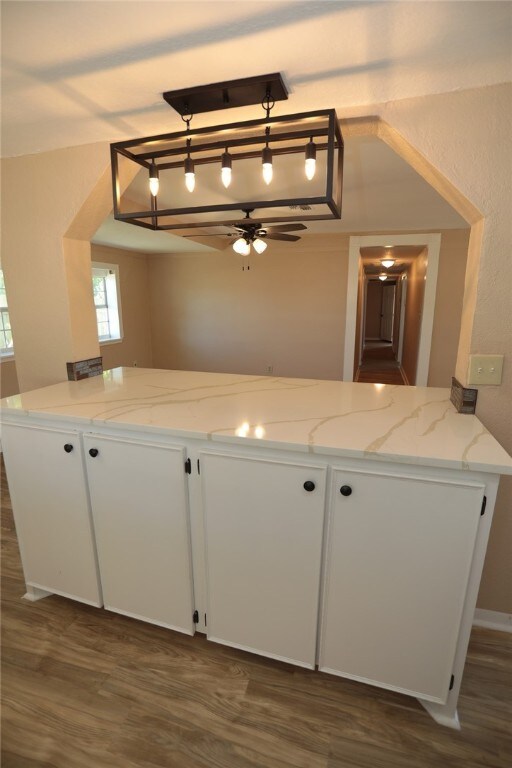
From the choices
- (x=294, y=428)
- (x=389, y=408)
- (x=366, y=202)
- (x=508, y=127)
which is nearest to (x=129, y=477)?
(x=294, y=428)

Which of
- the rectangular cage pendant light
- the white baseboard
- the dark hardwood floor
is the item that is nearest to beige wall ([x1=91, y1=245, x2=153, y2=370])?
the rectangular cage pendant light

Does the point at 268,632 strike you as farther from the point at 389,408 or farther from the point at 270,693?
the point at 389,408

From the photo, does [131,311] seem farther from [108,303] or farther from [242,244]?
[242,244]

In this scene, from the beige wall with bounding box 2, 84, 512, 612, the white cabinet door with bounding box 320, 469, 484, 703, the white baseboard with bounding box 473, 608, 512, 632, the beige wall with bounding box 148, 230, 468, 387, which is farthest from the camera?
the beige wall with bounding box 148, 230, 468, 387

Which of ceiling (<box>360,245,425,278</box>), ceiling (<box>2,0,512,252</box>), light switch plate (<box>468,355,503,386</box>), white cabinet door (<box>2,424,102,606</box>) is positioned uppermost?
ceiling (<box>2,0,512,252</box>)

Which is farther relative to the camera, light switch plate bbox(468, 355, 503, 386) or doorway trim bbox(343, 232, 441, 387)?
doorway trim bbox(343, 232, 441, 387)

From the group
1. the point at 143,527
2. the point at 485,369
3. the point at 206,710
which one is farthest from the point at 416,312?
the point at 206,710

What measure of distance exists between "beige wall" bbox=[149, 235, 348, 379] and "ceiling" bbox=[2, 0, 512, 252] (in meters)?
4.07

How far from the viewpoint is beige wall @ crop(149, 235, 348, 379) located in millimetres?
5699

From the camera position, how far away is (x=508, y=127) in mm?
1424

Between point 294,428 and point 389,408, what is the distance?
52cm

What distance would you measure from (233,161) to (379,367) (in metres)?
6.82

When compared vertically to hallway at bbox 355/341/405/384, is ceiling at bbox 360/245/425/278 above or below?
above

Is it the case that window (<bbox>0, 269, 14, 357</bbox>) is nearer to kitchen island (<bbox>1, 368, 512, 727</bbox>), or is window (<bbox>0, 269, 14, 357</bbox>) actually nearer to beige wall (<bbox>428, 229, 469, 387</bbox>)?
kitchen island (<bbox>1, 368, 512, 727</bbox>)
